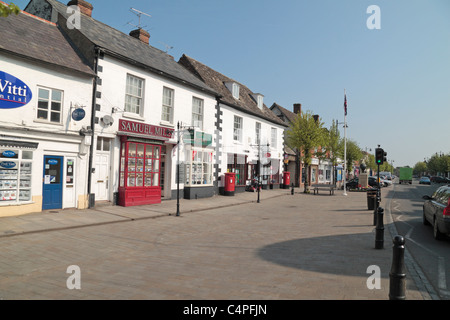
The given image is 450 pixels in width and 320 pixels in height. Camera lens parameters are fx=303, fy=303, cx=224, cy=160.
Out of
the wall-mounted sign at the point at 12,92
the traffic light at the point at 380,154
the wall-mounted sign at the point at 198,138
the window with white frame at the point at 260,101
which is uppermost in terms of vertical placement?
the window with white frame at the point at 260,101

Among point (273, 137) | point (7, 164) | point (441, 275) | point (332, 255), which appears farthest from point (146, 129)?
point (273, 137)

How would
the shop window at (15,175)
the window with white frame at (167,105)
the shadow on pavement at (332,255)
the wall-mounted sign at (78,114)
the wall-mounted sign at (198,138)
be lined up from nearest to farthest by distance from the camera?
the shadow on pavement at (332,255) → the shop window at (15,175) → the wall-mounted sign at (78,114) → the window with white frame at (167,105) → the wall-mounted sign at (198,138)

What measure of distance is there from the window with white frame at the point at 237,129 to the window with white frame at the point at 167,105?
7682 millimetres

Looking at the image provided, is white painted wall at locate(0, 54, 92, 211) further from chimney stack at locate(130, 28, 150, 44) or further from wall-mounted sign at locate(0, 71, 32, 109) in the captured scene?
chimney stack at locate(130, 28, 150, 44)

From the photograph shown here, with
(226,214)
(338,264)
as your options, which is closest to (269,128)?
(226,214)

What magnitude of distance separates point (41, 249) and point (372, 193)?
51.0 feet

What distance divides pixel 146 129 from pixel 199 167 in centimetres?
534

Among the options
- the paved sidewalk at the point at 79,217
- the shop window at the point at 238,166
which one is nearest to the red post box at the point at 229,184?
the shop window at the point at 238,166

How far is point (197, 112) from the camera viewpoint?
66.0 ft

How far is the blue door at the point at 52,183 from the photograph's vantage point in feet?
39.2

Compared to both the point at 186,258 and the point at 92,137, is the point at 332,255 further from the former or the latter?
the point at 92,137

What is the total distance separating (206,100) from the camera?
68.2ft

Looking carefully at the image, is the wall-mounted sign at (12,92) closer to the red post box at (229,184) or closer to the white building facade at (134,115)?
the white building facade at (134,115)
